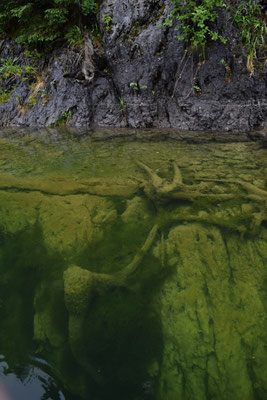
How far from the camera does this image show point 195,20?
511cm

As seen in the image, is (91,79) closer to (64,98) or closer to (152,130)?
(64,98)

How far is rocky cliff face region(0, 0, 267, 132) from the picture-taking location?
5406mm

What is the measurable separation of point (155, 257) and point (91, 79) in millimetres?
6727

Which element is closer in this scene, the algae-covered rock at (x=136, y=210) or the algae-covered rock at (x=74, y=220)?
the algae-covered rock at (x=74, y=220)

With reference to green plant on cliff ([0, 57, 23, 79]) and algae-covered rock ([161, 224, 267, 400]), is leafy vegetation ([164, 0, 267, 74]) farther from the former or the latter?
green plant on cliff ([0, 57, 23, 79])

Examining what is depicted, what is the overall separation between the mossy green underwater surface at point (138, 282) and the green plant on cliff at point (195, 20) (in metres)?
3.75

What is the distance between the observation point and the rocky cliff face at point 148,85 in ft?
17.7

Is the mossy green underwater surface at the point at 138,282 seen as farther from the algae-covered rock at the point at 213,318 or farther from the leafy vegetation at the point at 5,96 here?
the leafy vegetation at the point at 5,96

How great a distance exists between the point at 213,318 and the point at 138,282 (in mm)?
506

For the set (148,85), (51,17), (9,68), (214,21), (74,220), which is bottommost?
(74,220)

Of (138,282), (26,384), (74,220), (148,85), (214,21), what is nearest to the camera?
(26,384)

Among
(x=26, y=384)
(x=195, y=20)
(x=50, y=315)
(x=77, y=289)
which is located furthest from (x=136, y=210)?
(x=195, y=20)

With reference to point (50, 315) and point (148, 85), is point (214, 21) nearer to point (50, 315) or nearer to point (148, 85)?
point (148, 85)

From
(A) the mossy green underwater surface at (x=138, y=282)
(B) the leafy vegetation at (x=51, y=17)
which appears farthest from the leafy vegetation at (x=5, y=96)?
(A) the mossy green underwater surface at (x=138, y=282)
